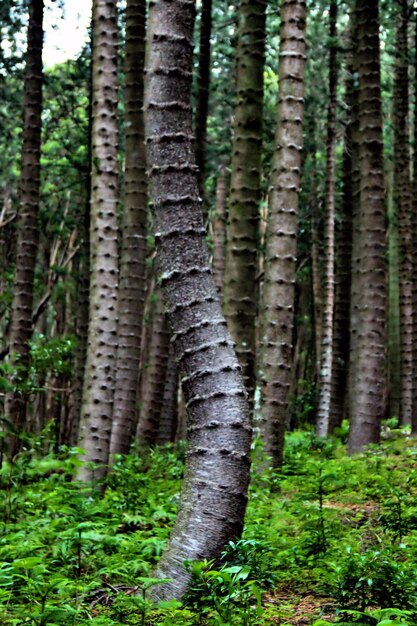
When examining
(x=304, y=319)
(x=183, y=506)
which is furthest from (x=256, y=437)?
(x=304, y=319)

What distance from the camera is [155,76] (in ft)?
15.7

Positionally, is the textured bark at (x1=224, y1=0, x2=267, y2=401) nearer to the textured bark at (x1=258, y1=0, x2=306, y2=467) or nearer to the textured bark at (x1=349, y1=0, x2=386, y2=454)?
the textured bark at (x1=258, y1=0, x2=306, y2=467)

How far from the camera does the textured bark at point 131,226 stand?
10.6 m

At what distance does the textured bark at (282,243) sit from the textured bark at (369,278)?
1742 millimetres

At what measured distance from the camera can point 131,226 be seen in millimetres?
10719

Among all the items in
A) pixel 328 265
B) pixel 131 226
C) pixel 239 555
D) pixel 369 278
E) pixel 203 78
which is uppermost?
pixel 203 78

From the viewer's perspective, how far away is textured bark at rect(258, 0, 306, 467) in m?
8.24

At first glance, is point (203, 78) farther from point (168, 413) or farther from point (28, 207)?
point (168, 413)

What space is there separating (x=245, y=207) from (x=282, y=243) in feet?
2.12

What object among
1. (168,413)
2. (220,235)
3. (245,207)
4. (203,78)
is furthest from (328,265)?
(245,207)

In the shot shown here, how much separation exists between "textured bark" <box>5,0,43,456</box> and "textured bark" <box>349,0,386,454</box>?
4.95m

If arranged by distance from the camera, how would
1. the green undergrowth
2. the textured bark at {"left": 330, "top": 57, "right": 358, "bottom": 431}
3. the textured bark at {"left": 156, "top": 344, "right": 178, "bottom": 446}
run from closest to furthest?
1. the green undergrowth
2. the textured bark at {"left": 330, "top": 57, "right": 358, "bottom": 431}
3. the textured bark at {"left": 156, "top": 344, "right": 178, "bottom": 446}

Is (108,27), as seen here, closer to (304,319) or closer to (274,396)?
(274,396)

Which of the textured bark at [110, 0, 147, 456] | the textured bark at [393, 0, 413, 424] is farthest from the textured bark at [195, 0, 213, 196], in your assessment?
the textured bark at [393, 0, 413, 424]
